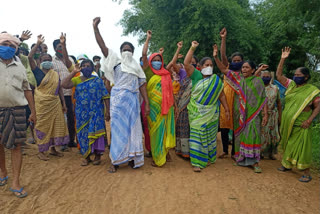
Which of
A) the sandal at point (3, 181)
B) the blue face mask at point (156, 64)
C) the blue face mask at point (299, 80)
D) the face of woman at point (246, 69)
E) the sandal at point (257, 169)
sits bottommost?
the sandal at point (257, 169)

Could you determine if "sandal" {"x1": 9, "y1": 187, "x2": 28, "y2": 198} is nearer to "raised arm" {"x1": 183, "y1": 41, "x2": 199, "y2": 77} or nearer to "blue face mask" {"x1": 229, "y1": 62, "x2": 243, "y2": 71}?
"raised arm" {"x1": 183, "y1": 41, "x2": 199, "y2": 77}

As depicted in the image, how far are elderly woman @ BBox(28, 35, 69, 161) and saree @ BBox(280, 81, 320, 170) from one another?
436 cm

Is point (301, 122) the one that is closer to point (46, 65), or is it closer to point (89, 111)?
point (89, 111)

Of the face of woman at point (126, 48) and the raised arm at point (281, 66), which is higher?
the face of woman at point (126, 48)

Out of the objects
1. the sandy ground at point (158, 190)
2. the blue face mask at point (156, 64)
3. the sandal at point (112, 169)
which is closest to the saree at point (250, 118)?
the sandy ground at point (158, 190)

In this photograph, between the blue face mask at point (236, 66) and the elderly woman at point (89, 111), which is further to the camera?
the blue face mask at point (236, 66)

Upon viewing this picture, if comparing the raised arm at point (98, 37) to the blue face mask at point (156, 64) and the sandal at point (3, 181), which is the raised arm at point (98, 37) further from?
the sandal at point (3, 181)

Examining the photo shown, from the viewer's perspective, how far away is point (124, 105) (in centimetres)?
462

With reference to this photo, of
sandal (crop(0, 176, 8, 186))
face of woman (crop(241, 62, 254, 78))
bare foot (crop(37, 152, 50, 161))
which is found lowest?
bare foot (crop(37, 152, 50, 161))

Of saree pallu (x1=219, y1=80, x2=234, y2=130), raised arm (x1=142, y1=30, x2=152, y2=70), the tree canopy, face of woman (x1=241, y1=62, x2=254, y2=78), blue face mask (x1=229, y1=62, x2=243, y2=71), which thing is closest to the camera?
raised arm (x1=142, y1=30, x2=152, y2=70)

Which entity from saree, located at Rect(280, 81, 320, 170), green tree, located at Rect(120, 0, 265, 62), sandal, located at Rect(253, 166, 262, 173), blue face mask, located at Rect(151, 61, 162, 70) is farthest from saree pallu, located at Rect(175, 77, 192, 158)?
→ green tree, located at Rect(120, 0, 265, 62)

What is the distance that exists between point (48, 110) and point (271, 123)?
4.66 meters

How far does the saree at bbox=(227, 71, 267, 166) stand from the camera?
4.88 m

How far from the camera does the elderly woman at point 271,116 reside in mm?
5578
